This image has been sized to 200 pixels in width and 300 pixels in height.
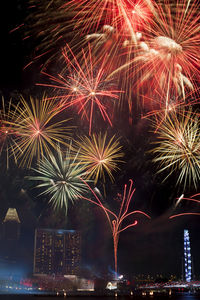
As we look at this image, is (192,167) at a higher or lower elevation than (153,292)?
higher

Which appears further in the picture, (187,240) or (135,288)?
(187,240)

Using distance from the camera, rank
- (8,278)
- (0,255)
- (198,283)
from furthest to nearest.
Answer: (0,255)
(8,278)
(198,283)

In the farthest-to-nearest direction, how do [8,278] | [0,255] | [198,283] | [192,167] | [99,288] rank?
1. [0,255]
2. [8,278]
3. [99,288]
4. [198,283]
5. [192,167]

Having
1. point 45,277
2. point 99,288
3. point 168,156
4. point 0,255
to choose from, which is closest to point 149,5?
point 168,156

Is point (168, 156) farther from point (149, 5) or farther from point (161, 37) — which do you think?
point (149, 5)

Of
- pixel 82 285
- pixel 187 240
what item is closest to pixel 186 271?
pixel 187 240

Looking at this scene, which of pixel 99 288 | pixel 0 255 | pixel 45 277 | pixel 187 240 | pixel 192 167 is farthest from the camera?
pixel 45 277

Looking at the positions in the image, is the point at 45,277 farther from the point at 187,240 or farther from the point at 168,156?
the point at 168,156

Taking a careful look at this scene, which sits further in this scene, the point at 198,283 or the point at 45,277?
the point at 45,277

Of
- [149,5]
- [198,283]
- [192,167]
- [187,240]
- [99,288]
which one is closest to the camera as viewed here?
[149,5]
